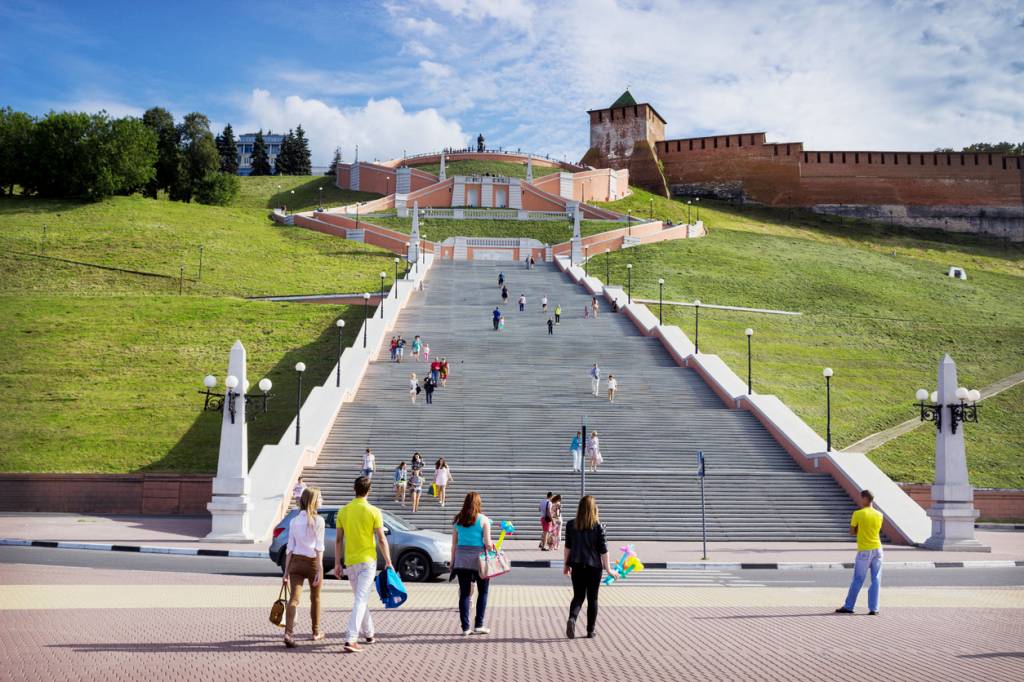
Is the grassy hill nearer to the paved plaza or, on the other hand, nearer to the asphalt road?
the asphalt road

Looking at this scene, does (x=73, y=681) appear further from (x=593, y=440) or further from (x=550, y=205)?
(x=550, y=205)

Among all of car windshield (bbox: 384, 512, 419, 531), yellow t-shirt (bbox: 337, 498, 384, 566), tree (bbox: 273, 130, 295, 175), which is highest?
tree (bbox: 273, 130, 295, 175)

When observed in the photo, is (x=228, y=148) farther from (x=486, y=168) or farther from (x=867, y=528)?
(x=867, y=528)

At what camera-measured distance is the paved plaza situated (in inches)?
285

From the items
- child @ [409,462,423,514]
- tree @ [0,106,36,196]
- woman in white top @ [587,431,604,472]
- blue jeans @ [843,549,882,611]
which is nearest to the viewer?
blue jeans @ [843,549,882,611]

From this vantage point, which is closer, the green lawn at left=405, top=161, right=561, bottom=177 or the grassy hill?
the grassy hill

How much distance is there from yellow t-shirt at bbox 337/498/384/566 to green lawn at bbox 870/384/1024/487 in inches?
760

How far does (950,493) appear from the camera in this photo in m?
18.5

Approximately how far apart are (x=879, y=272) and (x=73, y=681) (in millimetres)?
57437

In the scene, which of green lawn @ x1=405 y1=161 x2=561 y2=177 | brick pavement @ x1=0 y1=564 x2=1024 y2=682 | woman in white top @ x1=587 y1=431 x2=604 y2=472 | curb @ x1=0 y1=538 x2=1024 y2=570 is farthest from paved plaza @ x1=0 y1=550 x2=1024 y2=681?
green lawn @ x1=405 y1=161 x2=561 y2=177

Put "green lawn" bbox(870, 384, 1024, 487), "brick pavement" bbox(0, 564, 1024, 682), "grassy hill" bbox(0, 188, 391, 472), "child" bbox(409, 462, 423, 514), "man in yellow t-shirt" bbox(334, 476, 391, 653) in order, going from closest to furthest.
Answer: "brick pavement" bbox(0, 564, 1024, 682) < "man in yellow t-shirt" bbox(334, 476, 391, 653) < "child" bbox(409, 462, 423, 514) < "green lawn" bbox(870, 384, 1024, 487) < "grassy hill" bbox(0, 188, 391, 472)

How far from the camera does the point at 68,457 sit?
24.1m

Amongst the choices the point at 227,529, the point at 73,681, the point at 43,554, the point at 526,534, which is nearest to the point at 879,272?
the point at 526,534

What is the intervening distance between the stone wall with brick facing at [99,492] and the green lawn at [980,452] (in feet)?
57.6
